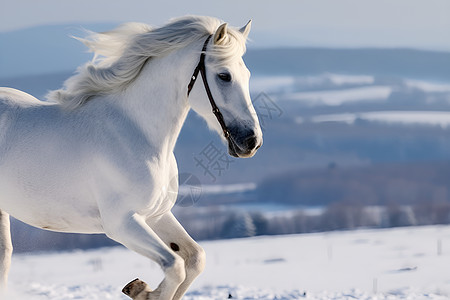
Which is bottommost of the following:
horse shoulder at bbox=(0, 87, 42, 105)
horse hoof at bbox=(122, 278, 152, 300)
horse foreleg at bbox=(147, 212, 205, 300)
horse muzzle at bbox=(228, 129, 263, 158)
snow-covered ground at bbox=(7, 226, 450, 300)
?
snow-covered ground at bbox=(7, 226, 450, 300)

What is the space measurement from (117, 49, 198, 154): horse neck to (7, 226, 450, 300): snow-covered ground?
2.02 m

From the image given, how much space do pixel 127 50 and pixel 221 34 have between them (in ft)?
2.08

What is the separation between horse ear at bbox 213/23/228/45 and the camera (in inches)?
149

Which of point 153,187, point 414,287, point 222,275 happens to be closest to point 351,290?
point 414,287

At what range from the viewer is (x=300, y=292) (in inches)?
281

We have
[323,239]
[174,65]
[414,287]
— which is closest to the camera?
[174,65]

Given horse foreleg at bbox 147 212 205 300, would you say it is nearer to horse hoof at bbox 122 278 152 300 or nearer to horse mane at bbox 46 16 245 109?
horse hoof at bbox 122 278 152 300

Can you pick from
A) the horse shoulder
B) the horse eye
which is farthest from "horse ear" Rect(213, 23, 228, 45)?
the horse shoulder

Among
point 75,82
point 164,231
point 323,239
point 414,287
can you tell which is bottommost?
point 323,239

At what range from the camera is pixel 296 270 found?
460 inches

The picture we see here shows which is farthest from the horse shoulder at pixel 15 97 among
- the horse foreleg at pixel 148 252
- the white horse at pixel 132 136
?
the horse foreleg at pixel 148 252

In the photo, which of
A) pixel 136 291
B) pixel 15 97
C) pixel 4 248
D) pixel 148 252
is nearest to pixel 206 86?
pixel 148 252

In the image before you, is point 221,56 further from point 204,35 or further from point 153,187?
point 153,187

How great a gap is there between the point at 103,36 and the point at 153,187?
105cm
